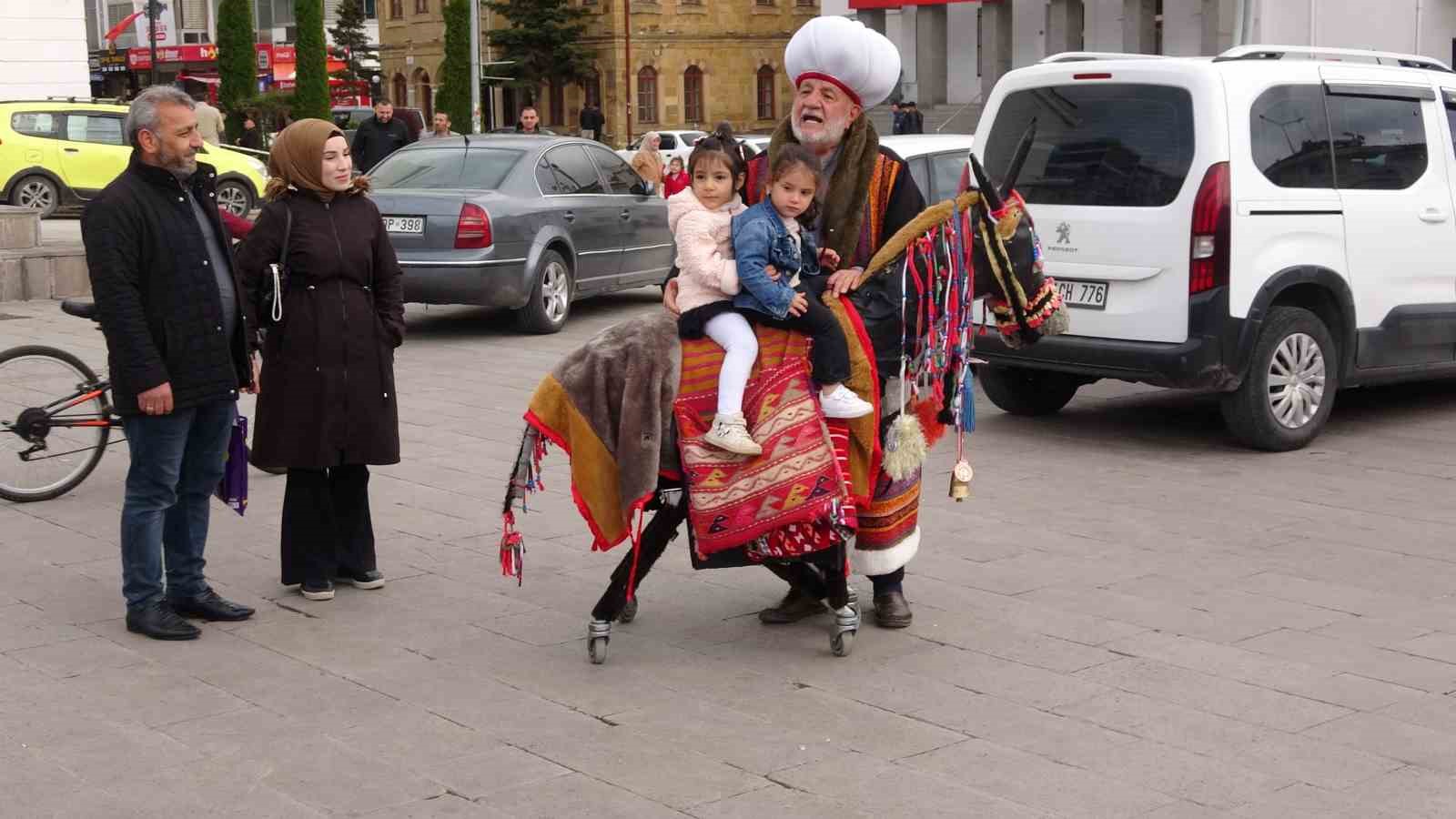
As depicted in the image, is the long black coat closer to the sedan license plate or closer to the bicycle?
the bicycle

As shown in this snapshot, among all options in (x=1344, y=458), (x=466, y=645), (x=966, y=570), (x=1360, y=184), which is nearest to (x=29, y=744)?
(x=466, y=645)

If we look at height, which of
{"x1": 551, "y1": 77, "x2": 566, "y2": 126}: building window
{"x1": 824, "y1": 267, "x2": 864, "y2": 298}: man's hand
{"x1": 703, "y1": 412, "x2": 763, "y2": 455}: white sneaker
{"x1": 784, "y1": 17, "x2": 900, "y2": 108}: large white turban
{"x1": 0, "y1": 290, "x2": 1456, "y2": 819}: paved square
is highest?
{"x1": 551, "y1": 77, "x2": 566, "y2": 126}: building window

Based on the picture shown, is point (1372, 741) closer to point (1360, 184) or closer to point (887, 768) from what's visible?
point (887, 768)

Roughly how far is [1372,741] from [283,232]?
400 centimetres

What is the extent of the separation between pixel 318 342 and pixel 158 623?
3.73 feet

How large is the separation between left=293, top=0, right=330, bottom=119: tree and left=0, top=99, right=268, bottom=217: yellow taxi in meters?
33.2

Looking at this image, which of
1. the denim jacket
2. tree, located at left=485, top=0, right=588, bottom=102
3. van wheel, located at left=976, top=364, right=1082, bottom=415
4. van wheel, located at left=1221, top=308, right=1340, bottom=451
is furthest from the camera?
tree, located at left=485, top=0, right=588, bottom=102

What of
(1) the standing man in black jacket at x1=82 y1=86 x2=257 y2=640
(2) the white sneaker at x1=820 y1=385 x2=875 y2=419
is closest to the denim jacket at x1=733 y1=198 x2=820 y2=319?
(2) the white sneaker at x1=820 y1=385 x2=875 y2=419

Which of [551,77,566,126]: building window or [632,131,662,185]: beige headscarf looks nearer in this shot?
[632,131,662,185]: beige headscarf

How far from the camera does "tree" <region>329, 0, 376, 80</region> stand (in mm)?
86438

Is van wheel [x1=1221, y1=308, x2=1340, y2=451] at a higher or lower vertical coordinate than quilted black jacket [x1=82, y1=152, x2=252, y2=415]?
lower

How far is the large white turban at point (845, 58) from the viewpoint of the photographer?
18.9ft

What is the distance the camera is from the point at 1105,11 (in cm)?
5181

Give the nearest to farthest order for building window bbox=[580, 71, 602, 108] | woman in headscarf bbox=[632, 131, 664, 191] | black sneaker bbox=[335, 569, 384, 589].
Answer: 1. black sneaker bbox=[335, 569, 384, 589]
2. woman in headscarf bbox=[632, 131, 664, 191]
3. building window bbox=[580, 71, 602, 108]
